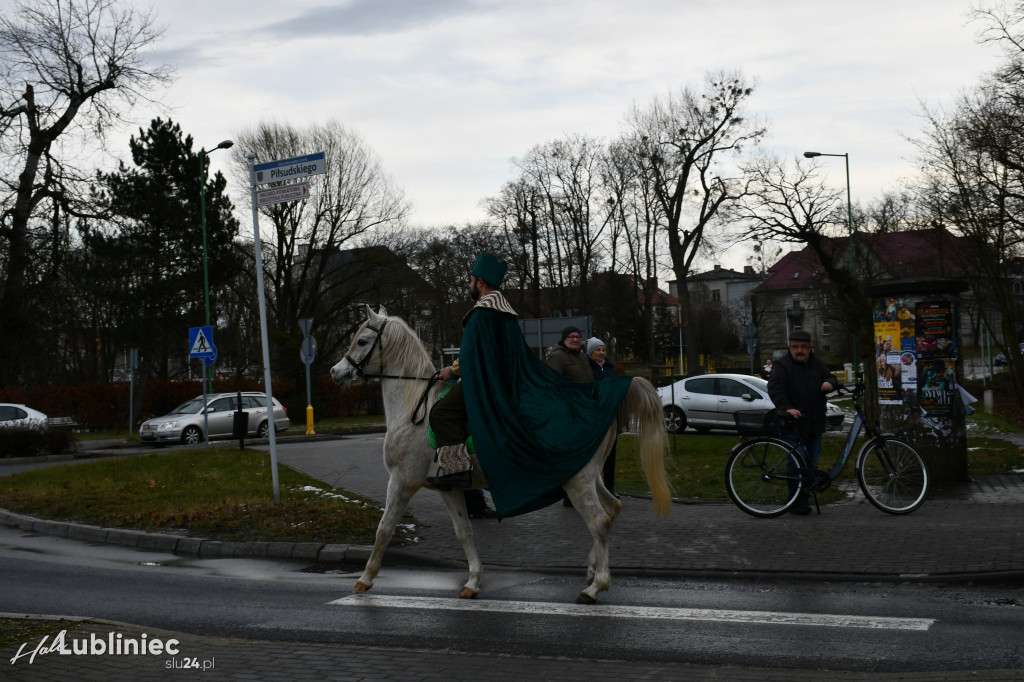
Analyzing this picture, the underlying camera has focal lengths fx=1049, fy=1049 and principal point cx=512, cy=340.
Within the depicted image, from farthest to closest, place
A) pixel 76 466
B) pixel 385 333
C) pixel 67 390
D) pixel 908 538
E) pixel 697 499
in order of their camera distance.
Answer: pixel 67 390 < pixel 76 466 < pixel 697 499 < pixel 908 538 < pixel 385 333

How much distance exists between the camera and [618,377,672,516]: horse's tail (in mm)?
7621

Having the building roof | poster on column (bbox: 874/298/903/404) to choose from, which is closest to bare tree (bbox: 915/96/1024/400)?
the building roof

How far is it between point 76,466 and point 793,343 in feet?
46.3

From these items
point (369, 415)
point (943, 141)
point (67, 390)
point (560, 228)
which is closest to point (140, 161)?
point (67, 390)

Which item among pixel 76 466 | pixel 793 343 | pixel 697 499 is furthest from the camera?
pixel 76 466

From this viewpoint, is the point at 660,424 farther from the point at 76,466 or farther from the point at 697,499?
the point at 76,466

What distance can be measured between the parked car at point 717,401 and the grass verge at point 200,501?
36.9 ft

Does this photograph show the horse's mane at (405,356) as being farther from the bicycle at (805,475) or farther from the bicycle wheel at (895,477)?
the bicycle wheel at (895,477)

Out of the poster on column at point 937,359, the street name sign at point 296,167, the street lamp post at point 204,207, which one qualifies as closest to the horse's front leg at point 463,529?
the street name sign at point 296,167

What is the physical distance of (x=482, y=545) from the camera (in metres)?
9.98

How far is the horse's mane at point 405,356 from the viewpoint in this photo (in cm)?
815

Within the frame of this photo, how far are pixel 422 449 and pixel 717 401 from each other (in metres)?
18.8

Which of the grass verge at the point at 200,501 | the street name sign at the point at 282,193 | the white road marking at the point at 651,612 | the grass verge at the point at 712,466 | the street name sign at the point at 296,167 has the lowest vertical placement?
the white road marking at the point at 651,612

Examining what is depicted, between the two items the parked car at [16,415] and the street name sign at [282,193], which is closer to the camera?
the street name sign at [282,193]
